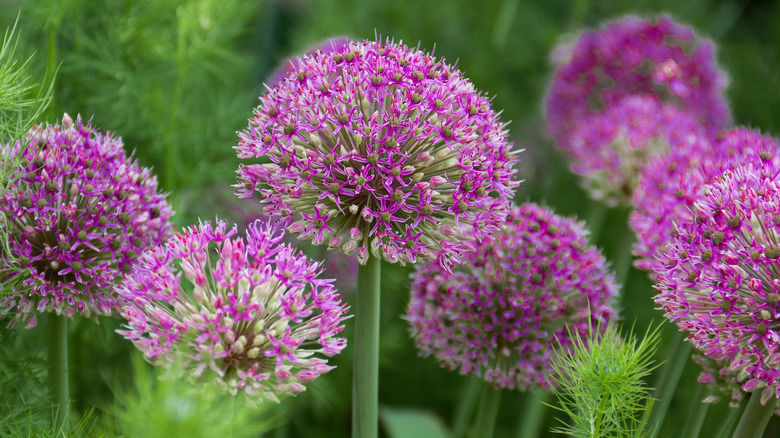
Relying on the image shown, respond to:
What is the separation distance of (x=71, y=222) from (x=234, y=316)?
0.23m

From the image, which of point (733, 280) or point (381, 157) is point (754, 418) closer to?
point (733, 280)

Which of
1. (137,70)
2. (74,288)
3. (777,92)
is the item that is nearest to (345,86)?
(74,288)

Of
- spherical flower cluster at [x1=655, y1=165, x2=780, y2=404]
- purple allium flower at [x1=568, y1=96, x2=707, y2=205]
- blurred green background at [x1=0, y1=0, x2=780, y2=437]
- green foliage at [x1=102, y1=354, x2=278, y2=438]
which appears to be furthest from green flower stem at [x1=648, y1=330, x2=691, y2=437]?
green foliage at [x1=102, y1=354, x2=278, y2=438]

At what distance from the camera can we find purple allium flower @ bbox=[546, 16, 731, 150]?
150cm

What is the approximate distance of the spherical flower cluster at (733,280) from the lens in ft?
2.20

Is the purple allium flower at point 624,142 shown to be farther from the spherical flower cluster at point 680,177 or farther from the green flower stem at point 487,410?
the green flower stem at point 487,410

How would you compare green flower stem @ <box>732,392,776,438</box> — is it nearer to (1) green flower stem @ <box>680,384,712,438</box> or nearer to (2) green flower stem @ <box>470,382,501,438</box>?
(1) green flower stem @ <box>680,384,712,438</box>

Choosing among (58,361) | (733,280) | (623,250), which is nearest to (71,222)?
(58,361)

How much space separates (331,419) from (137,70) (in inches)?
35.4

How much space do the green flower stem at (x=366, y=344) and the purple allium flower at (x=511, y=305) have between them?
0.49ft

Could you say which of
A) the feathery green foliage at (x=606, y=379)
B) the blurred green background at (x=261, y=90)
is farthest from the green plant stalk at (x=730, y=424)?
the blurred green background at (x=261, y=90)

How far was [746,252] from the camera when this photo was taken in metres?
0.69

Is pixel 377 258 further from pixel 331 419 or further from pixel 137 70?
pixel 331 419

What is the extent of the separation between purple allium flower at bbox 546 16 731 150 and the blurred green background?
224mm
